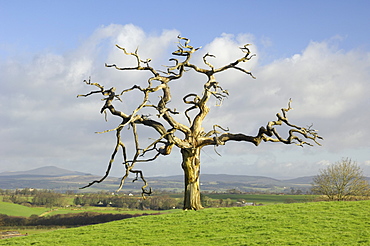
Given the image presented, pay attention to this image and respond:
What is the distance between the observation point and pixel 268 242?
16.2 metres

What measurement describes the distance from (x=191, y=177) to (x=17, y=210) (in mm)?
67540

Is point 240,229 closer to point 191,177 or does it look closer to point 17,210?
point 191,177

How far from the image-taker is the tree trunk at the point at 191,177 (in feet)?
87.8

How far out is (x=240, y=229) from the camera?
19312 millimetres

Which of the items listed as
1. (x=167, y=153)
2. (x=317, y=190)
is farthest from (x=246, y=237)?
(x=317, y=190)

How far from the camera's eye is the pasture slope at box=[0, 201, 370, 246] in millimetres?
16984

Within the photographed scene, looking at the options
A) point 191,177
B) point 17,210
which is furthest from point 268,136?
point 17,210

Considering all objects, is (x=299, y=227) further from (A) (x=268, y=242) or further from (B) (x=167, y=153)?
(B) (x=167, y=153)

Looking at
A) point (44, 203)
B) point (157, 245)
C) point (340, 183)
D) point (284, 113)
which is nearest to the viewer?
point (157, 245)

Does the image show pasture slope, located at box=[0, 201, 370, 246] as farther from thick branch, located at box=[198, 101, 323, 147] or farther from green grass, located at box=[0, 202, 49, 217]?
green grass, located at box=[0, 202, 49, 217]

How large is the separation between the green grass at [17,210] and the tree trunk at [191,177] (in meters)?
59.2

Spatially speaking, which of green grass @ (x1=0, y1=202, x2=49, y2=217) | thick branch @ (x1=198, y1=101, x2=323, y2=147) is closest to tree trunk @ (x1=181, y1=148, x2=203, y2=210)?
thick branch @ (x1=198, y1=101, x2=323, y2=147)

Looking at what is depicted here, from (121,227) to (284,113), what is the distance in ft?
41.8

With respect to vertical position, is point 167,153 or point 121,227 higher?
point 167,153
